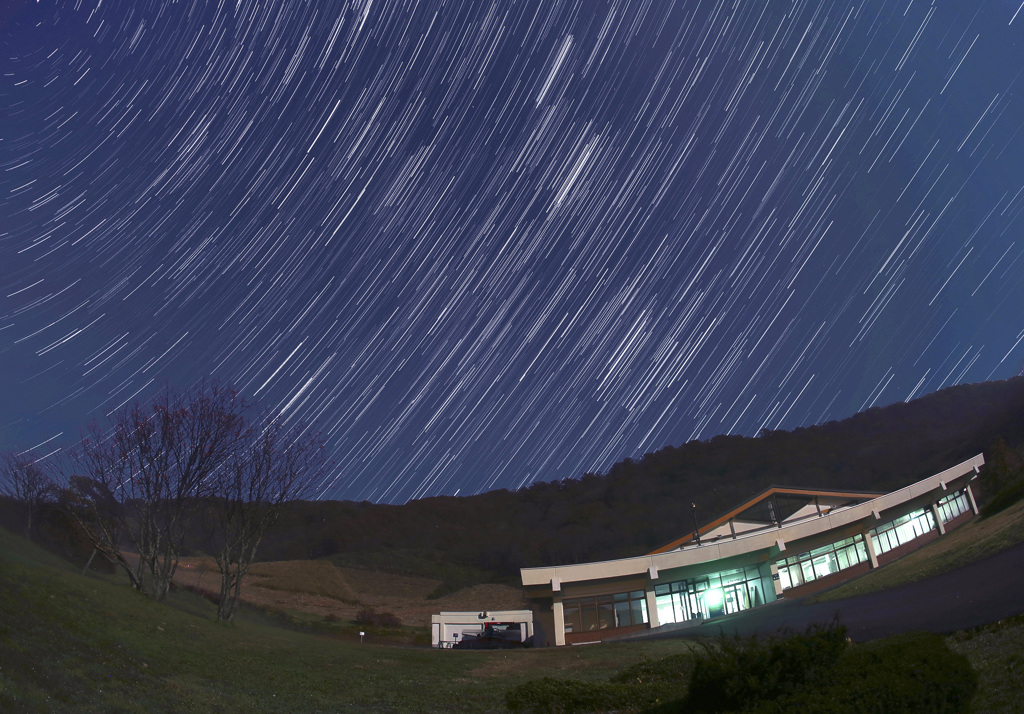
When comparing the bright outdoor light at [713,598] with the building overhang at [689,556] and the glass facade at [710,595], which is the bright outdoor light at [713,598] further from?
the building overhang at [689,556]

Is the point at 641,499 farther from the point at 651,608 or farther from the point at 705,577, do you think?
the point at 651,608

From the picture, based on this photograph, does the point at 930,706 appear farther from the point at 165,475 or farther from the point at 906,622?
the point at 165,475

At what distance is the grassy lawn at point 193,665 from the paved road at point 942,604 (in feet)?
18.9

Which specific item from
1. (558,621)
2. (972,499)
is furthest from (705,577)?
(972,499)

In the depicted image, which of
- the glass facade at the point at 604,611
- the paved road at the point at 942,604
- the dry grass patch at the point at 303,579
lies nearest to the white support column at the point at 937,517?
the glass facade at the point at 604,611

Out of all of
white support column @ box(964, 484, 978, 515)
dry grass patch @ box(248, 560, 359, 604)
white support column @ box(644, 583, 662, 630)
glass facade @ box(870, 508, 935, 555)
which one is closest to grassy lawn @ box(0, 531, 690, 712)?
white support column @ box(644, 583, 662, 630)

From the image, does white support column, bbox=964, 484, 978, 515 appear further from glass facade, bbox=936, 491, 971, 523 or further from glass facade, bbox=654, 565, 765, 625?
glass facade, bbox=654, 565, 765, 625

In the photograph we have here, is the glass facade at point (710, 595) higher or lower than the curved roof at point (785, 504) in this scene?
lower

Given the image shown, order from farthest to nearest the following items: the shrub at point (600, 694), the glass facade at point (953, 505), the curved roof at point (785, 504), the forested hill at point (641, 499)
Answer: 1. the forested hill at point (641, 499)
2. the curved roof at point (785, 504)
3. the glass facade at point (953, 505)
4. the shrub at point (600, 694)

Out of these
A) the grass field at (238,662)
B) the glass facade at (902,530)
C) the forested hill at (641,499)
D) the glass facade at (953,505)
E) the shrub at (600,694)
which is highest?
the forested hill at (641,499)

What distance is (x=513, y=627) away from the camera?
40375 millimetres

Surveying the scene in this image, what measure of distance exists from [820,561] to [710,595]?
6.03m

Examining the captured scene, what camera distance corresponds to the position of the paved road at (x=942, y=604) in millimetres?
11602

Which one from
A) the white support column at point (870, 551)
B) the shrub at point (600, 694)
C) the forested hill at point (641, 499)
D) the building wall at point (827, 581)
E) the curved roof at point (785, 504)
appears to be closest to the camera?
the shrub at point (600, 694)
